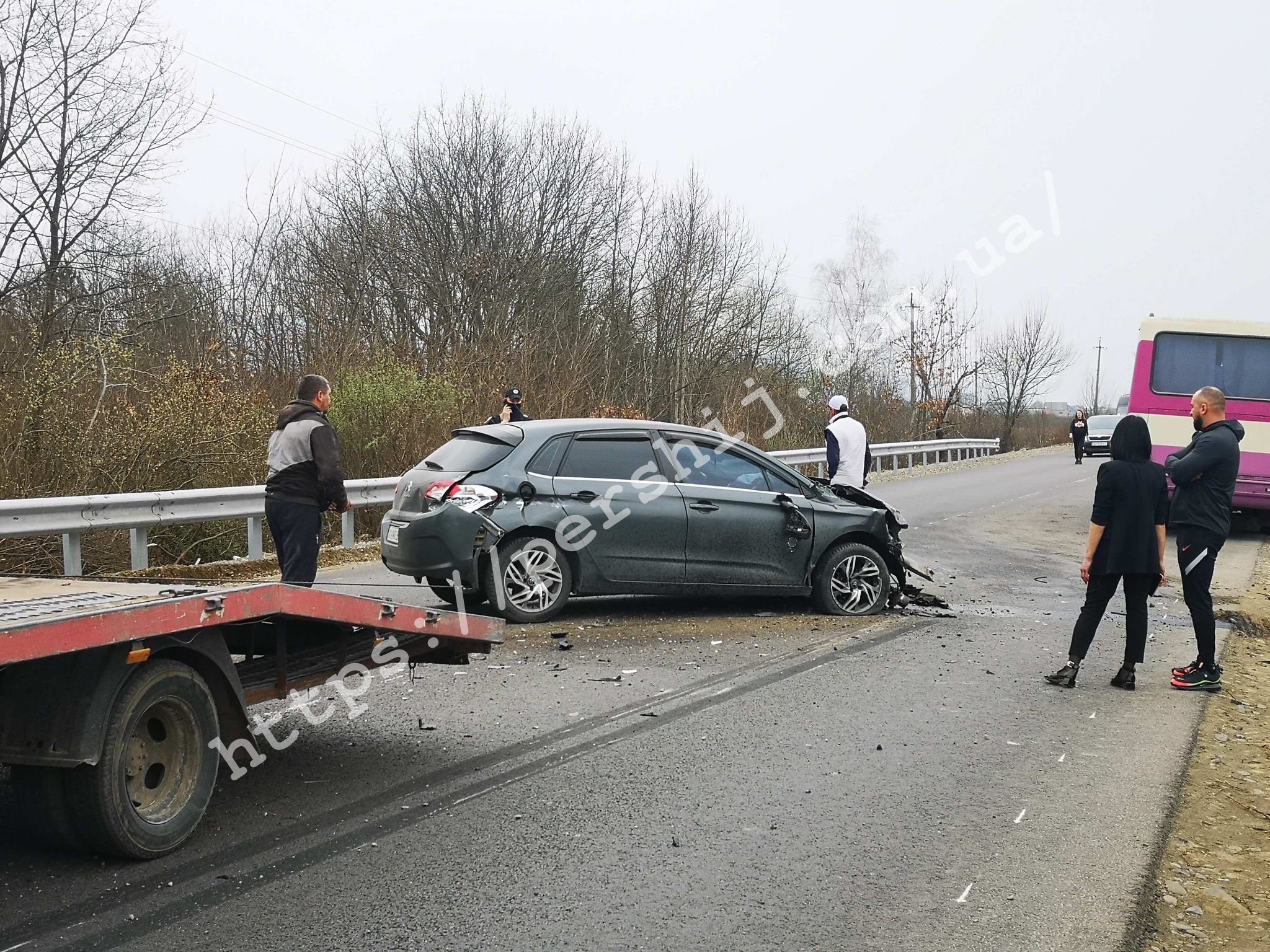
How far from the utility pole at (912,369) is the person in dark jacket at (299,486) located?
39579mm

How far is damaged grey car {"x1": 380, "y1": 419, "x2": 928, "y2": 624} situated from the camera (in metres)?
9.77

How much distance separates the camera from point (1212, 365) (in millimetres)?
19812

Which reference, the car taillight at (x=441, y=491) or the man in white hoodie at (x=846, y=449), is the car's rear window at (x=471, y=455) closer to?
the car taillight at (x=441, y=491)

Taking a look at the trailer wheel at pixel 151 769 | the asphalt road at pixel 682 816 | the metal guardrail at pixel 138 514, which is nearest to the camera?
the asphalt road at pixel 682 816

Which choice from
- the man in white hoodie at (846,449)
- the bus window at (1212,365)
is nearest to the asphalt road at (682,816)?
the man in white hoodie at (846,449)

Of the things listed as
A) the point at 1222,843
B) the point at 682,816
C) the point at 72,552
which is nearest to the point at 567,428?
the point at 72,552

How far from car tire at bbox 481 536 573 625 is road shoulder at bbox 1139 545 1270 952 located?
4884 mm

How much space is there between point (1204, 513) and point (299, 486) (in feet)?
20.9

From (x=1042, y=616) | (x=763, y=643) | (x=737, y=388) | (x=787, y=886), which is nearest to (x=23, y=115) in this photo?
(x=763, y=643)

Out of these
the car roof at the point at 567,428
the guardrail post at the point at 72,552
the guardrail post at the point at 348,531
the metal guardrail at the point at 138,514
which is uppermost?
the car roof at the point at 567,428

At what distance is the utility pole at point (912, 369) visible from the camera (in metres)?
47.0

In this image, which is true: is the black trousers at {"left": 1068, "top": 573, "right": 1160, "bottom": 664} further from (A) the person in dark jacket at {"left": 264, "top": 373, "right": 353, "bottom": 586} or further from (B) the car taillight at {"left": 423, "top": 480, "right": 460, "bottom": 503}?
(A) the person in dark jacket at {"left": 264, "top": 373, "right": 353, "bottom": 586}

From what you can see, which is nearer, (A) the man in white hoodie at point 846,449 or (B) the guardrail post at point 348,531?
(A) the man in white hoodie at point 846,449

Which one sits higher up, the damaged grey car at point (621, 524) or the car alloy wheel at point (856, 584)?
the damaged grey car at point (621, 524)
